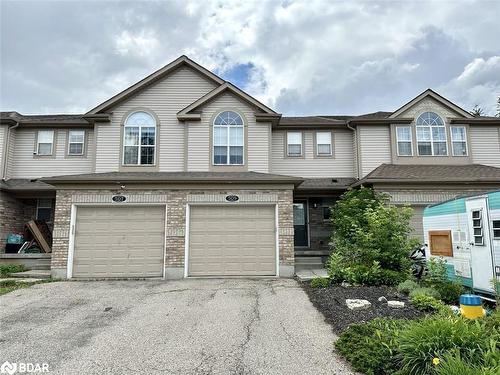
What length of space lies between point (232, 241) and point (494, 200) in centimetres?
745

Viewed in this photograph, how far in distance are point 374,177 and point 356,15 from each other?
19.9 ft

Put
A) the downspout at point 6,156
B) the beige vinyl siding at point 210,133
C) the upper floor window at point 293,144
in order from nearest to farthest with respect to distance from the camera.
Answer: the beige vinyl siding at point 210,133 < the downspout at point 6,156 < the upper floor window at point 293,144

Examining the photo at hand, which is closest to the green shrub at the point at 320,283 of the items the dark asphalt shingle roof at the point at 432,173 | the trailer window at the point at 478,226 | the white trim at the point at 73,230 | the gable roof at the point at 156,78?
the trailer window at the point at 478,226

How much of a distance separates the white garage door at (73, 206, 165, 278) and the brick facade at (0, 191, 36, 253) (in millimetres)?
4820

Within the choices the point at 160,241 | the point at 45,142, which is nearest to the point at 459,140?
the point at 160,241

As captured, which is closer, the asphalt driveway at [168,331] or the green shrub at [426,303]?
the asphalt driveway at [168,331]

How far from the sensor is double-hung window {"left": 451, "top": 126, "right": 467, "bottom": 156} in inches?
569

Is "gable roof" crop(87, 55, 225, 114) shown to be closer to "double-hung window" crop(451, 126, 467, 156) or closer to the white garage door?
the white garage door

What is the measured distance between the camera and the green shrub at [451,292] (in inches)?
291

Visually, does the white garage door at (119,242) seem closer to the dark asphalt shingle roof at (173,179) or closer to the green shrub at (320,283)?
the dark asphalt shingle roof at (173,179)

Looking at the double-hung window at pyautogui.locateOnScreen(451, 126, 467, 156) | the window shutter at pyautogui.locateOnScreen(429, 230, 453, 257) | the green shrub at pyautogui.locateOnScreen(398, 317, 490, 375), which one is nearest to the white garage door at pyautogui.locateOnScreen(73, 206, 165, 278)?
the window shutter at pyautogui.locateOnScreen(429, 230, 453, 257)

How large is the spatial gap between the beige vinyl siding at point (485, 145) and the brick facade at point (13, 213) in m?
20.3

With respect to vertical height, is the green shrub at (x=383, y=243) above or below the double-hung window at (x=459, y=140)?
below

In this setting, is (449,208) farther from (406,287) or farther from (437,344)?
(437,344)
